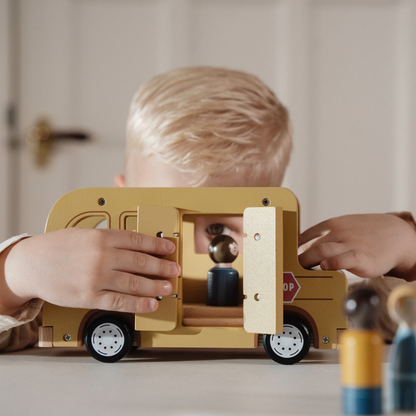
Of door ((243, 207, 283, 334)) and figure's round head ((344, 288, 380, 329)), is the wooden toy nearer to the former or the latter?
door ((243, 207, 283, 334))

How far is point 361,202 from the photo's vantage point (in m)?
1.64

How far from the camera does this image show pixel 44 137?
159 centimetres

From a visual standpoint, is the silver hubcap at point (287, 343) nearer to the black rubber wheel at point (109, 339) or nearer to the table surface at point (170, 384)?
the table surface at point (170, 384)

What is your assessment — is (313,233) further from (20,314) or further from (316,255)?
(20,314)

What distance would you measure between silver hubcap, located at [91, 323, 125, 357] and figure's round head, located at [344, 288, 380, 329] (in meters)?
0.33

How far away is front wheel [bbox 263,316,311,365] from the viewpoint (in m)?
0.56

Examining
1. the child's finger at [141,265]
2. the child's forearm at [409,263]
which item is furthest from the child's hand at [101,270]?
the child's forearm at [409,263]

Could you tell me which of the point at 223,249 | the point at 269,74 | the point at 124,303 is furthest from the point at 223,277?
the point at 269,74

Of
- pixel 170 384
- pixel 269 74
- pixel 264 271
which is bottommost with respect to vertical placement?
pixel 170 384

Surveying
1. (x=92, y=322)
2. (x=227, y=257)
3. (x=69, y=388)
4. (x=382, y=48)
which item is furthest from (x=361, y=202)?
(x=69, y=388)

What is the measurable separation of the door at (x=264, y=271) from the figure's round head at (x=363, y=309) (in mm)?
206

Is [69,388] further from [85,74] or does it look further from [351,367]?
[85,74]

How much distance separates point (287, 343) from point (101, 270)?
234 millimetres

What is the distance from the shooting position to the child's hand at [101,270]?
551 mm
